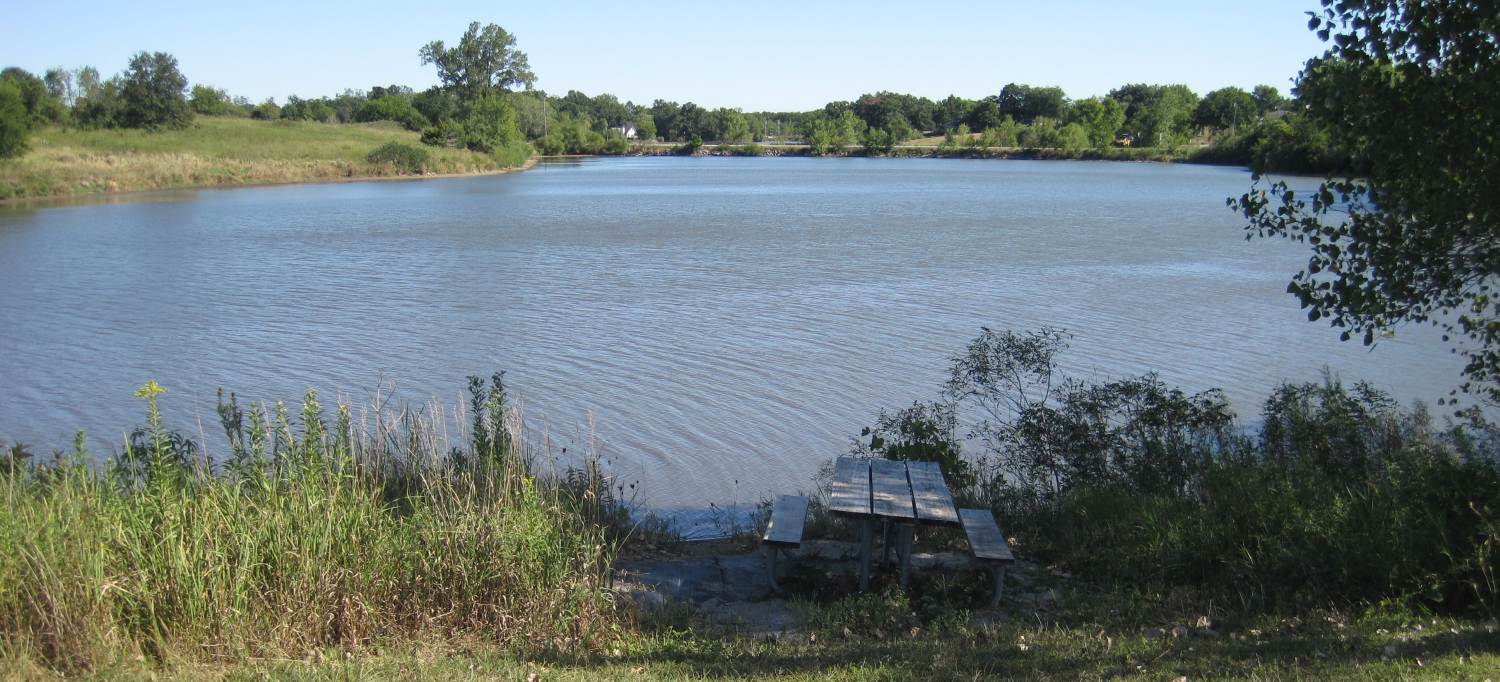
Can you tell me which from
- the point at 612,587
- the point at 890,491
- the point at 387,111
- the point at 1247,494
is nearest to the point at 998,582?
the point at 890,491

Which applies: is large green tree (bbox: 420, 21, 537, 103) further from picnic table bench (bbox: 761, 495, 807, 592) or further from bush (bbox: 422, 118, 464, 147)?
picnic table bench (bbox: 761, 495, 807, 592)

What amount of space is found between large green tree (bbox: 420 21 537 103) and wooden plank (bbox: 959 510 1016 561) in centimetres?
11761

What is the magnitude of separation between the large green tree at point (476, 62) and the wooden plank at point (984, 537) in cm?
11761

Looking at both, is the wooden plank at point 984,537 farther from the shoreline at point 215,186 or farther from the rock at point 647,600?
the shoreline at point 215,186

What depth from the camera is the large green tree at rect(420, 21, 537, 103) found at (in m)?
118

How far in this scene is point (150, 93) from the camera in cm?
7138

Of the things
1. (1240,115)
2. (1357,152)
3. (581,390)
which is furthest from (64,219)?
(1240,115)

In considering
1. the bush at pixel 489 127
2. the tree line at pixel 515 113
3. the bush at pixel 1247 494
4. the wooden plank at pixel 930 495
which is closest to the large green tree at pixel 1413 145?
the bush at pixel 1247 494

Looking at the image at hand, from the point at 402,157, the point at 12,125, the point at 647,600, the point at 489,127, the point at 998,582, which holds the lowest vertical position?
the point at 647,600

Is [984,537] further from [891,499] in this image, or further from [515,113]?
[515,113]

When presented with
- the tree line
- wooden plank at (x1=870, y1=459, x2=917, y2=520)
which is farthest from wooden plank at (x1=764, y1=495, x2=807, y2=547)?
the tree line

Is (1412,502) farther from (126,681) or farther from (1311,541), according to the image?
(126,681)

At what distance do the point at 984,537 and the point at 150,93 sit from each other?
257 feet

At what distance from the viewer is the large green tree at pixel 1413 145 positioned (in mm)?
5770
